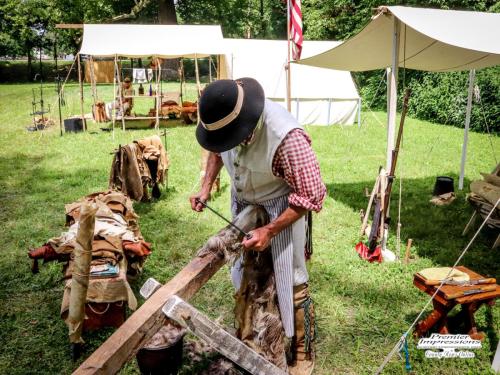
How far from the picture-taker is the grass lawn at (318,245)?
10.9 feet

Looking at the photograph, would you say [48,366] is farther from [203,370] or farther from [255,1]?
[255,1]

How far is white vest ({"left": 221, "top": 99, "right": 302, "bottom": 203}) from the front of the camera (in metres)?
2.16

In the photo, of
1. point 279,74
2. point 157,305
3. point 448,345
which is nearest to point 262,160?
point 157,305

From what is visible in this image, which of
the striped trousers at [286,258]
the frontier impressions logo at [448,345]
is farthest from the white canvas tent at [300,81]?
the striped trousers at [286,258]

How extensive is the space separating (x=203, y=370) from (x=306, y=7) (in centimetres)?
2543

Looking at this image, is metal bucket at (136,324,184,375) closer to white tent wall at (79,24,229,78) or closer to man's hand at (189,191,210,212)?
man's hand at (189,191,210,212)

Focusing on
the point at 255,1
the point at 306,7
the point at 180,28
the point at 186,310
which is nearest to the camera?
the point at 186,310

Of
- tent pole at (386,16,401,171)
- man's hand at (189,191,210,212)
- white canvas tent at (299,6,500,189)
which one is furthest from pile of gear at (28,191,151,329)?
white canvas tent at (299,6,500,189)

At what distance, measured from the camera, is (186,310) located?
1873 mm

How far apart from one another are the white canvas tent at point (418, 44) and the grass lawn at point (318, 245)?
4.51ft

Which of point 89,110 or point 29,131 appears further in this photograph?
point 89,110

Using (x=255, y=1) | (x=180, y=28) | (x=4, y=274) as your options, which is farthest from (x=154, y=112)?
(x=255, y=1)

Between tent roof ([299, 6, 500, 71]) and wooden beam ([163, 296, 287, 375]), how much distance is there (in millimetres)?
3845

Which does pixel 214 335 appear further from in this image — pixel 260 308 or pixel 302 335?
pixel 302 335
